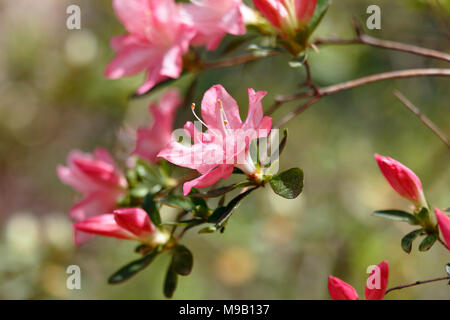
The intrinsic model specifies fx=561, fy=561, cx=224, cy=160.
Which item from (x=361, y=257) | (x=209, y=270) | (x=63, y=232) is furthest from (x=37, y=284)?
(x=361, y=257)

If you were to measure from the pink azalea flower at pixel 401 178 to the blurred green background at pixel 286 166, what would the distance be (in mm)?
1022

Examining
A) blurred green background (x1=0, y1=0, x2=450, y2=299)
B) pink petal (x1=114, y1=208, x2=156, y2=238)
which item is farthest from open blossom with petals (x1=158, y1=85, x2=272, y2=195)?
blurred green background (x1=0, y1=0, x2=450, y2=299)

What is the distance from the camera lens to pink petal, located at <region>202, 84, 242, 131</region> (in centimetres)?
96

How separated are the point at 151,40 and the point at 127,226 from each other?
1.49ft

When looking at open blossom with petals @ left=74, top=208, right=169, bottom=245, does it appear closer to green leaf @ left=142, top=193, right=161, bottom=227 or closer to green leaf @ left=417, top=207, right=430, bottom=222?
green leaf @ left=142, top=193, right=161, bottom=227

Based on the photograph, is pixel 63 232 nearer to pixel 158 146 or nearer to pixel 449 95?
pixel 158 146

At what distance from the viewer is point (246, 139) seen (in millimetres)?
945

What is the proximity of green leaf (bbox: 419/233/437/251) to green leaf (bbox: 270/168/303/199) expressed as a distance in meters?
0.24

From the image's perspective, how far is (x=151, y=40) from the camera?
127 cm

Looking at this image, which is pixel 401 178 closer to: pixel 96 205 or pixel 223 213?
pixel 223 213

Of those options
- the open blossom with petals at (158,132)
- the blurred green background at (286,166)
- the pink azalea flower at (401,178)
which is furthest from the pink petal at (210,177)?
the blurred green background at (286,166)

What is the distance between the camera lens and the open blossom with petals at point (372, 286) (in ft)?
3.03

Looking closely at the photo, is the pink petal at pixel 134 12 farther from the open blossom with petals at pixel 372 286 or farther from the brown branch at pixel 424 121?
the open blossom with petals at pixel 372 286

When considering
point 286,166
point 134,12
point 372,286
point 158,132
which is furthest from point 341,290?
point 286,166
